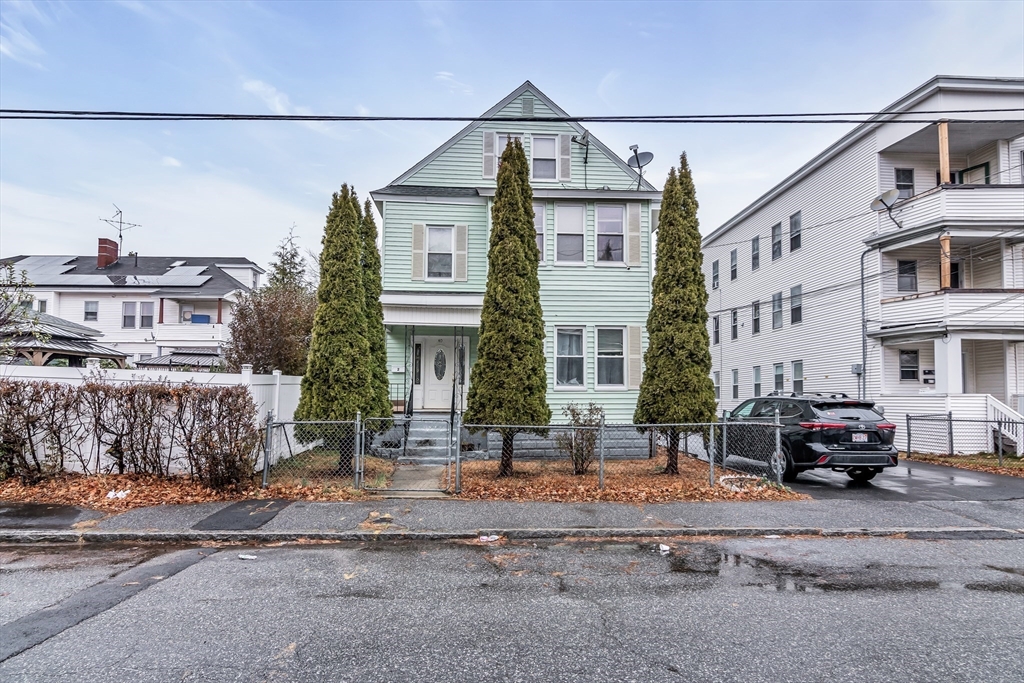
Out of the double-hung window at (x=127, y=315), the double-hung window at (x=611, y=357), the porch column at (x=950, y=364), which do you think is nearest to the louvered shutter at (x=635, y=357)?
the double-hung window at (x=611, y=357)

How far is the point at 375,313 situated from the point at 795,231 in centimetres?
1756

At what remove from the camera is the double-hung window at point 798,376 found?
22.0 m

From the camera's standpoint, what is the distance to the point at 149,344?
29.3 metres

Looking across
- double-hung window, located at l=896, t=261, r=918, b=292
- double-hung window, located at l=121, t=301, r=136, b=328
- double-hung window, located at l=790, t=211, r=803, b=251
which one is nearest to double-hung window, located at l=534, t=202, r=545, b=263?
double-hung window, located at l=896, t=261, r=918, b=292

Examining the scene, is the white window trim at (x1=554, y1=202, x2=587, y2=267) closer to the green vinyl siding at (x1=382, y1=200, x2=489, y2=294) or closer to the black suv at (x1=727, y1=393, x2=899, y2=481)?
the green vinyl siding at (x1=382, y1=200, x2=489, y2=294)

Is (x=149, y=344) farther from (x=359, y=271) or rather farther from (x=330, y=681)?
(x=330, y=681)

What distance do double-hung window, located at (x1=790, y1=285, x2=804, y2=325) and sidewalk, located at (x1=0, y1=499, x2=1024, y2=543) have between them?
47.2 ft

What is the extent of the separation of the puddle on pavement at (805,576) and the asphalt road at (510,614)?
30 millimetres

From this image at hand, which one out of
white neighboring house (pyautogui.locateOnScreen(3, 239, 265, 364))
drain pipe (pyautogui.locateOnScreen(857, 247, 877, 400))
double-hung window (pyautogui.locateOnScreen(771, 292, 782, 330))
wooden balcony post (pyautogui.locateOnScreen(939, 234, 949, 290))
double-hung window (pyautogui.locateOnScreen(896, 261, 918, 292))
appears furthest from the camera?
white neighboring house (pyautogui.locateOnScreen(3, 239, 265, 364))

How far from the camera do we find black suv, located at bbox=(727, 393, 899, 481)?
400 inches

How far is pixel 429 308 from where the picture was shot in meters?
13.7

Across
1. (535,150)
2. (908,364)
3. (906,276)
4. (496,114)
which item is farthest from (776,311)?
(496,114)

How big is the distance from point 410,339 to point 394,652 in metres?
11.2

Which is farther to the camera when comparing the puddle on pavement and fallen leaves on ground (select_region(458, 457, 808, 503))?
fallen leaves on ground (select_region(458, 457, 808, 503))
